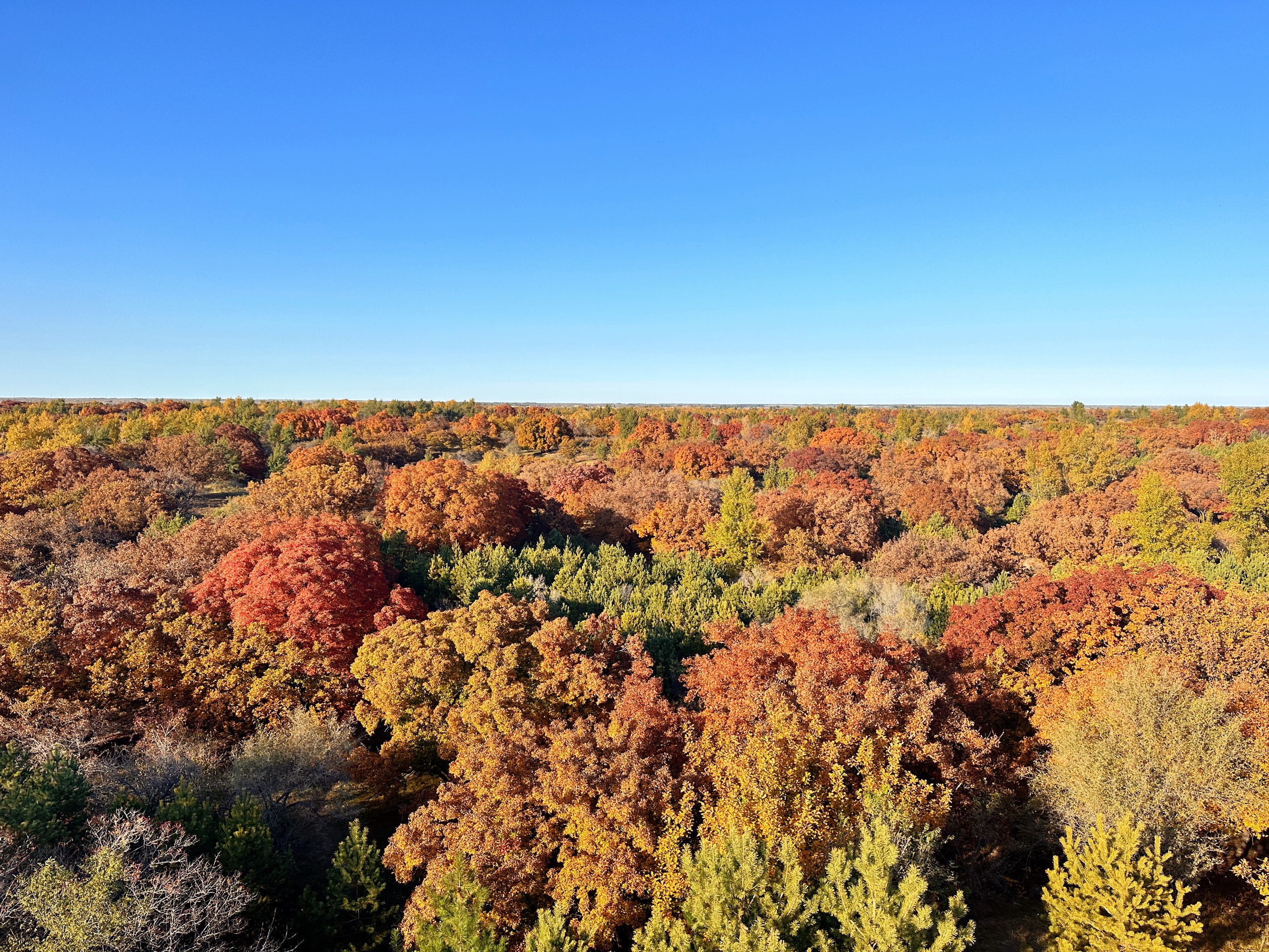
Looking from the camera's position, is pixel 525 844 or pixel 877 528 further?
pixel 877 528

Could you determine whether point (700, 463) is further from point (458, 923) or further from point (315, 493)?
point (458, 923)

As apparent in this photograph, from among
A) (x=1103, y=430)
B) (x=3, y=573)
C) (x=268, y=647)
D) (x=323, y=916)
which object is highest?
(x=1103, y=430)

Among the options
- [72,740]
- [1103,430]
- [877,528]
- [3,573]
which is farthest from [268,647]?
[1103,430]

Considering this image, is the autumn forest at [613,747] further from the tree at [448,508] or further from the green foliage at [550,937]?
the tree at [448,508]

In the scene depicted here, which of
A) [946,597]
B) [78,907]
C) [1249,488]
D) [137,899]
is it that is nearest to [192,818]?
[137,899]

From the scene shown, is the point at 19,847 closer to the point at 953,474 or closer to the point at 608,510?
the point at 608,510
